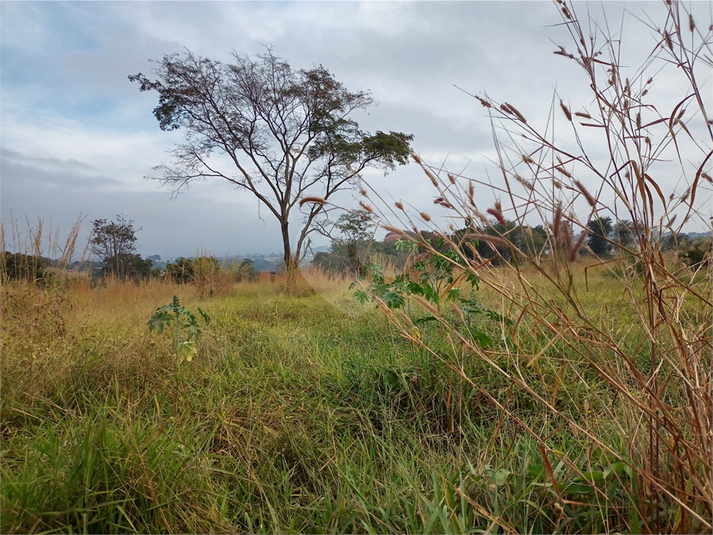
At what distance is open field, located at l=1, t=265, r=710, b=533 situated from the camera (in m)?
1.17

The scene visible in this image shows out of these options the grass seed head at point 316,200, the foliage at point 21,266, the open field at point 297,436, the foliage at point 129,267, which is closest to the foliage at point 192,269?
the foliage at point 129,267

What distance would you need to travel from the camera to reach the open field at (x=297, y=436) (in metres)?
1.17

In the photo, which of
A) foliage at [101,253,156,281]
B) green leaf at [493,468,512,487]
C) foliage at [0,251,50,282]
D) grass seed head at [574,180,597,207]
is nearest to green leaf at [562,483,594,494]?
green leaf at [493,468,512,487]

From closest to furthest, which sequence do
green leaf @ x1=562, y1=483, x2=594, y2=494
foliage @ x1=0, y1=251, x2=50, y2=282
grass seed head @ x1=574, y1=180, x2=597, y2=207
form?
grass seed head @ x1=574, y1=180, x2=597, y2=207 → green leaf @ x1=562, y1=483, x2=594, y2=494 → foliage @ x1=0, y1=251, x2=50, y2=282

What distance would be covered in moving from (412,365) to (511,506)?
3.76ft

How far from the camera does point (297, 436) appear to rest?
5.81 feet

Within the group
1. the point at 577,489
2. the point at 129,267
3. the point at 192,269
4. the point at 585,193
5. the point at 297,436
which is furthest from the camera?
the point at 192,269

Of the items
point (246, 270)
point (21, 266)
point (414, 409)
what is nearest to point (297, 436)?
point (414, 409)

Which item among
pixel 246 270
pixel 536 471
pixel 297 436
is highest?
pixel 246 270

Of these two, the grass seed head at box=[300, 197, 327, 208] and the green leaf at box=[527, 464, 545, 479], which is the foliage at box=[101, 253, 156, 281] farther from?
the green leaf at box=[527, 464, 545, 479]

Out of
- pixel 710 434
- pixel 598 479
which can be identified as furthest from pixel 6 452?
pixel 710 434

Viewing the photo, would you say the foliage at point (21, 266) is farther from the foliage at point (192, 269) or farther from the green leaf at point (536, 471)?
the green leaf at point (536, 471)

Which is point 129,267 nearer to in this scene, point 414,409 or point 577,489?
point 414,409

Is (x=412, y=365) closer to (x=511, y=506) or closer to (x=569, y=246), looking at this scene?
(x=511, y=506)
